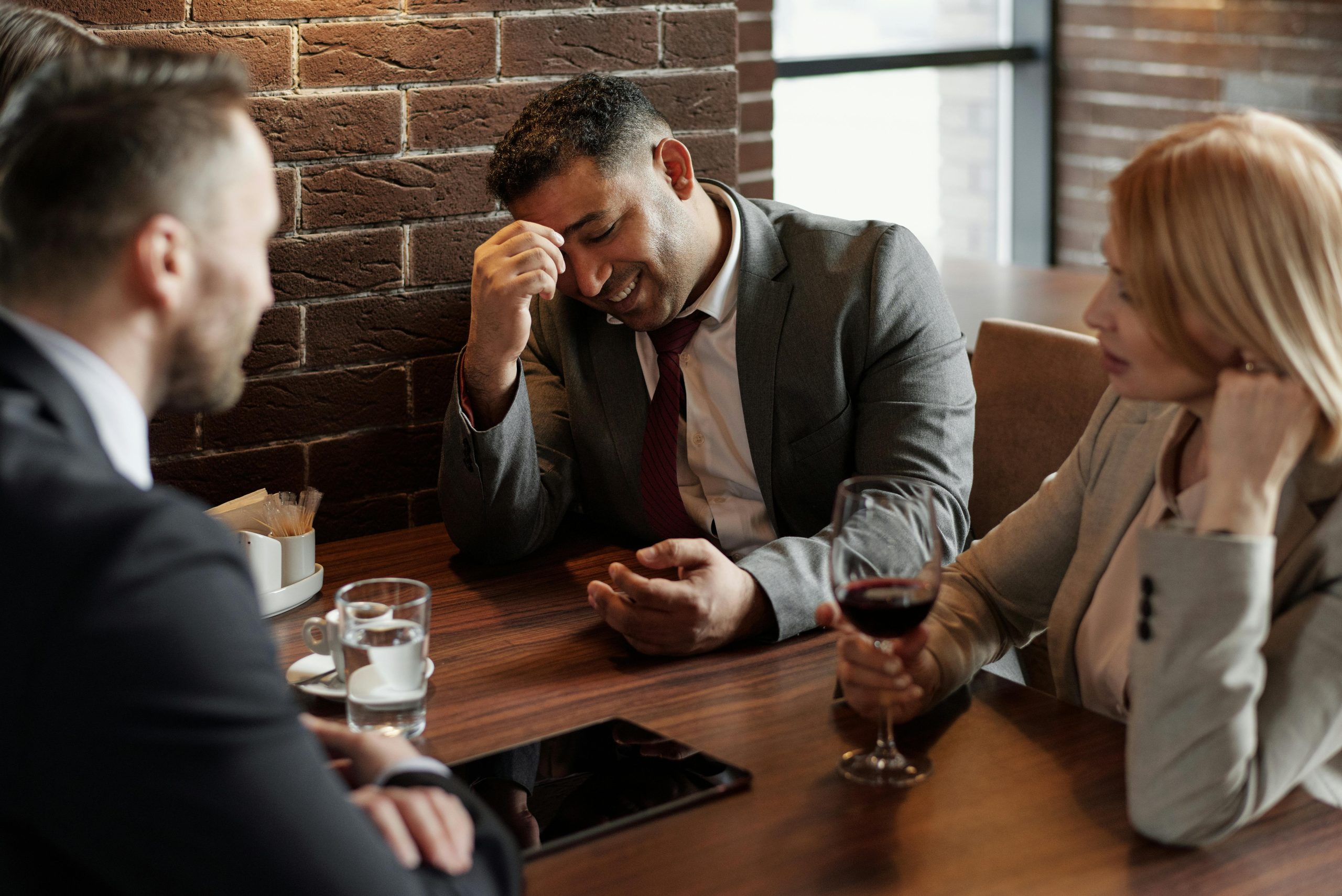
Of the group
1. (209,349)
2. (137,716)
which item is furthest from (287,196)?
(137,716)

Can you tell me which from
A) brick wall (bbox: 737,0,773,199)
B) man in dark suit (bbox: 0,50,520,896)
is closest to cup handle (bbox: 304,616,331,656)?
man in dark suit (bbox: 0,50,520,896)

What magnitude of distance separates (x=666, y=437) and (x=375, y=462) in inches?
18.2

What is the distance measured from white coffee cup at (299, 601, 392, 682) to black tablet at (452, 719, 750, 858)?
Result: 0.55ft

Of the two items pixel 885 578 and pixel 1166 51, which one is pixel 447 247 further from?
pixel 1166 51

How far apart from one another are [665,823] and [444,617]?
565 mm

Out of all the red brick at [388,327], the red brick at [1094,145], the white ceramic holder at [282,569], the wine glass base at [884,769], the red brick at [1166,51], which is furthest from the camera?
the red brick at [1094,145]

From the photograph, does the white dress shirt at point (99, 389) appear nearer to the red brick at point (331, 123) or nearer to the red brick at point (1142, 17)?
the red brick at point (331, 123)

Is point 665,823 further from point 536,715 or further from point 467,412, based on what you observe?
point 467,412

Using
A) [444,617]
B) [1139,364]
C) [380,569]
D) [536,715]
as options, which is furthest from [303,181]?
[1139,364]

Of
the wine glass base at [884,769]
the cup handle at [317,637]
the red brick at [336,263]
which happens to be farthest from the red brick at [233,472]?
the wine glass base at [884,769]

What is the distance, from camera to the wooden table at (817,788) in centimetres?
97

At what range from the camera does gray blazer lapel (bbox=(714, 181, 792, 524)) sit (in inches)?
72.1

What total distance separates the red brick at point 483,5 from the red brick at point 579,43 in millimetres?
15

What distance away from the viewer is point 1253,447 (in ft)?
3.43
